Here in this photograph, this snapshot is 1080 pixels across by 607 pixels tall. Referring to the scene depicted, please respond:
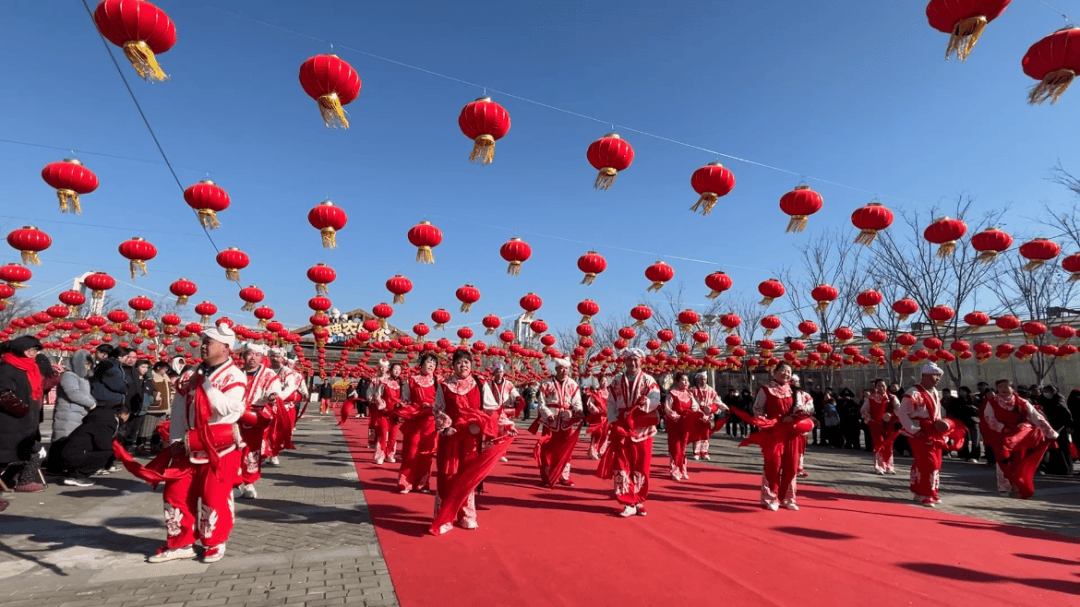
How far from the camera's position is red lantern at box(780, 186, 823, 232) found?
682 centimetres

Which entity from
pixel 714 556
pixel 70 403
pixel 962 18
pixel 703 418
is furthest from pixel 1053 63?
pixel 70 403

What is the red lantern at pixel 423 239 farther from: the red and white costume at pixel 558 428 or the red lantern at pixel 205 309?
the red lantern at pixel 205 309

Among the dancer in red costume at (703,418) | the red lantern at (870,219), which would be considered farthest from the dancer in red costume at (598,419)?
the red lantern at (870,219)

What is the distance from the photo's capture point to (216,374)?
12.4ft

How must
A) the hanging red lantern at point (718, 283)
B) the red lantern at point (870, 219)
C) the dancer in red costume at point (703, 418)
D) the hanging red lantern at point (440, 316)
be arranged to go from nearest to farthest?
the red lantern at point (870, 219), the dancer in red costume at point (703, 418), the hanging red lantern at point (718, 283), the hanging red lantern at point (440, 316)

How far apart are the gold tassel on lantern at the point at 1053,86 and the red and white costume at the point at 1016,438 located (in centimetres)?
469

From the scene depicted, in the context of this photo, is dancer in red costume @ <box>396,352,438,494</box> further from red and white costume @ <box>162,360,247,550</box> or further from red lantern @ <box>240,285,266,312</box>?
red lantern @ <box>240,285,266,312</box>

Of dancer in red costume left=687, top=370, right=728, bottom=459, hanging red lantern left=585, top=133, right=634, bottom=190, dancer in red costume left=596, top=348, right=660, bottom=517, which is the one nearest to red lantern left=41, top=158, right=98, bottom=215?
hanging red lantern left=585, top=133, right=634, bottom=190

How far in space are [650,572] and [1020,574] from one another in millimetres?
2742

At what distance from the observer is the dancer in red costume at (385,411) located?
855cm

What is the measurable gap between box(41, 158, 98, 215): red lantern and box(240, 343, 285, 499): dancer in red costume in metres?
3.03

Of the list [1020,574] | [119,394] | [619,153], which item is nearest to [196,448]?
[119,394]

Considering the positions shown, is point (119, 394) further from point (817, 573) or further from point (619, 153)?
point (817, 573)

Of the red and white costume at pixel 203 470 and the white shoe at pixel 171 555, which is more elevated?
the red and white costume at pixel 203 470
